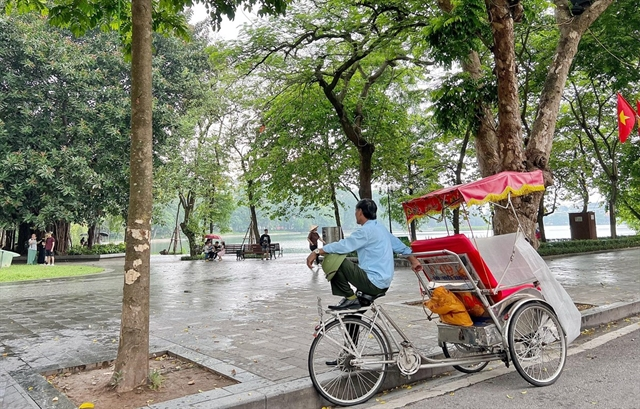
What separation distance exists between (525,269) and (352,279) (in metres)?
1.95

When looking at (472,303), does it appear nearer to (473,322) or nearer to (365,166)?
(473,322)

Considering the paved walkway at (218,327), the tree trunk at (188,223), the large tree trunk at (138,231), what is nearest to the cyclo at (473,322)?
the paved walkway at (218,327)

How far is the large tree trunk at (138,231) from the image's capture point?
411 centimetres

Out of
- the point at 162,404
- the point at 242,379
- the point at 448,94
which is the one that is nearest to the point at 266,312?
the point at 242,379

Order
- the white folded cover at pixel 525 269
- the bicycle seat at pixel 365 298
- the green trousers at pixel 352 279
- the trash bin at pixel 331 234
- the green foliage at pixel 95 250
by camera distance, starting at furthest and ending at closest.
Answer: the green foliage at pixel 95 250, the trash bin at pixel 331 234, the white folded cover at pixel 525 269, the bicycle seat at pixel 365 298, the green trousers at pixel 352 279

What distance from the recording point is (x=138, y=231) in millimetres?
4219

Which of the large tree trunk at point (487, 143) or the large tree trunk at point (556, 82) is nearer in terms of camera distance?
the large tree trunk at point (556, 82)

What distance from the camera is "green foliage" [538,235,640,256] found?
790 inches

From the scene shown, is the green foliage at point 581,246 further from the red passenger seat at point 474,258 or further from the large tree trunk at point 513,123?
the red passenger seat at point 474,258

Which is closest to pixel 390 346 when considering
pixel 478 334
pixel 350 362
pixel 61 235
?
pixel 350 362

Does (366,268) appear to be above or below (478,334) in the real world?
above

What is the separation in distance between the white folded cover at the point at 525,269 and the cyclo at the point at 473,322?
0.01 m

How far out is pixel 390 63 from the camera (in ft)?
47.8

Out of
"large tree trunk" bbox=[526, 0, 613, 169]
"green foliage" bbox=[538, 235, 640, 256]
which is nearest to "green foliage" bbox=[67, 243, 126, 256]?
"green foliage" bbox=[538, 235, 640, 256]
